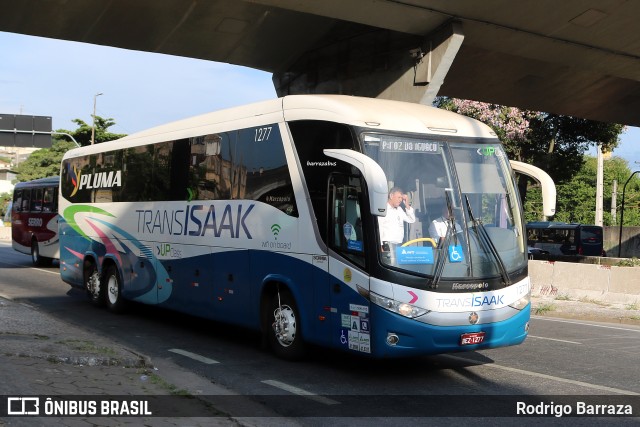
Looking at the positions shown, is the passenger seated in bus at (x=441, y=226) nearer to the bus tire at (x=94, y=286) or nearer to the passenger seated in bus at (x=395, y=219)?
the passenger seated in bus at (x=395, y=219)

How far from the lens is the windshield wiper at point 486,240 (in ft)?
30.1

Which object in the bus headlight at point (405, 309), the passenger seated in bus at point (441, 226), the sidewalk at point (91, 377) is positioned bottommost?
the sidewalk at point (91, 377)

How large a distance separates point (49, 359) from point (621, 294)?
1359cm

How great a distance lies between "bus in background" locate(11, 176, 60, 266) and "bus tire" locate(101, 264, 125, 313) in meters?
12.4

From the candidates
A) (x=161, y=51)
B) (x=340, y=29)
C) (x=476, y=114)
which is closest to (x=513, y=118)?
(x=476, y=114)

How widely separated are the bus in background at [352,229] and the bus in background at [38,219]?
1625 centimetres

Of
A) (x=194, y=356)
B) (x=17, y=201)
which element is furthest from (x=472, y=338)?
(x=17, y=201)

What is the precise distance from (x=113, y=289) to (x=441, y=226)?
863 cm

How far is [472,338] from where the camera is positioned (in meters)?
8.95

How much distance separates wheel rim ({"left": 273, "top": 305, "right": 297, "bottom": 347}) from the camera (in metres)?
10.2

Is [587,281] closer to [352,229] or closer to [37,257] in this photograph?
[352,229]

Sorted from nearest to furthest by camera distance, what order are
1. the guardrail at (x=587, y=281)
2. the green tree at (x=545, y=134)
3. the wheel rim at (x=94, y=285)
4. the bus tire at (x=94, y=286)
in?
1. the bus tire at (x=94, y=286)
2. the wheel rim at (x=94, y=285)
3. the guardrail at (x=587, y=281)
4. the green tree at (x=545, y=134)

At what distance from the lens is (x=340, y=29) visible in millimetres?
19703

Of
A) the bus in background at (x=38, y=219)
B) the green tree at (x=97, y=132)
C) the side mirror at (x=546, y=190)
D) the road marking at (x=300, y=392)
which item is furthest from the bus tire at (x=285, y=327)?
the green tree at (x=97, y=132)
